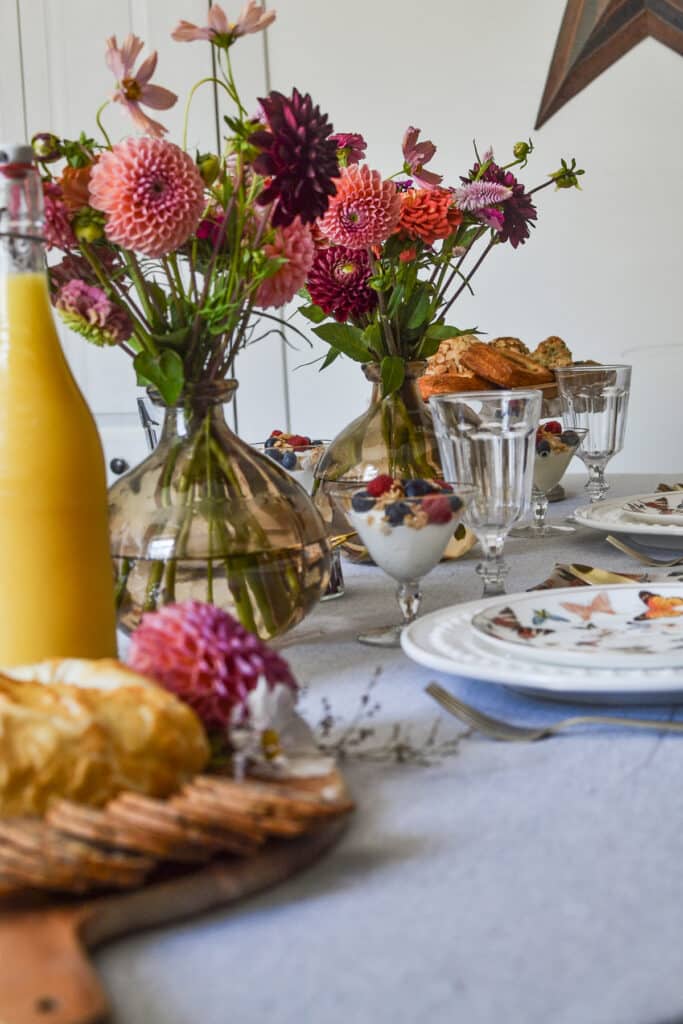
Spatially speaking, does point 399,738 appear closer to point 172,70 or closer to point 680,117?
point 680,117

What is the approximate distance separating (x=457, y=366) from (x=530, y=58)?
169 centimetres

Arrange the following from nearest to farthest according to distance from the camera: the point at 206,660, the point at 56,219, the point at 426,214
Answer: the point at 206,660, the point at 56,219, the point at 426,214

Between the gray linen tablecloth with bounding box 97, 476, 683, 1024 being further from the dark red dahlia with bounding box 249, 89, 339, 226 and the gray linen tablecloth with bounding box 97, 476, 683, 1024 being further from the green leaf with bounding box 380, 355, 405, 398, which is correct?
the green leaf with bounding box 380, 355, 405, 398

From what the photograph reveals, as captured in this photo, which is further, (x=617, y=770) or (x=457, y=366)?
(x=457, y=366)

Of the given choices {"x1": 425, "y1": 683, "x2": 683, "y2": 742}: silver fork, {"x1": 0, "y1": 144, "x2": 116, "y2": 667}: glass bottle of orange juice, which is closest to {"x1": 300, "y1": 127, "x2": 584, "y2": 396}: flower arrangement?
{"x1": 0, "y1": 144, "x2": 116, "y2": 667}: glass bottle of orange juice

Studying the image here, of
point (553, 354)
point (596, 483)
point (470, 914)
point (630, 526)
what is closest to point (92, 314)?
point (470, 914)

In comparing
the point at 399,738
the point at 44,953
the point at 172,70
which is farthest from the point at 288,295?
the point at 172,70

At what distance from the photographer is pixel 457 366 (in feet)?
5.65

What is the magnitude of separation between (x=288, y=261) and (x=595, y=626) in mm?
351

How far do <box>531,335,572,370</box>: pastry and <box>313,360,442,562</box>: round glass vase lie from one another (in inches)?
27.8

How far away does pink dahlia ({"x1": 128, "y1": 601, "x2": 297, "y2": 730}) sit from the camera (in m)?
0.55

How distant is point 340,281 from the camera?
113cm

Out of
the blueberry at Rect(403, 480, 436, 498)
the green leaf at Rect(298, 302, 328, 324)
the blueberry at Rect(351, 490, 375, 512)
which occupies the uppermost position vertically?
the green leaf at Rect(298, 302, 328, 324)

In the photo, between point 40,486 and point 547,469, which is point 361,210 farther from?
point 547,469
